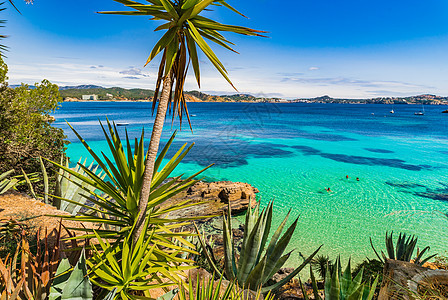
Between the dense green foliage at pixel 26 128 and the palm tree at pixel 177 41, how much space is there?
21.9ft

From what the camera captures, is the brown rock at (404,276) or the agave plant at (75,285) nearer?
the agave plant at (75,285)

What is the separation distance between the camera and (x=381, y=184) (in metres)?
15.3

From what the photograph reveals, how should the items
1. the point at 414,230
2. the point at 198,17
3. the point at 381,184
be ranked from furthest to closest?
the point at 381,184
the point at 414,230
the point at 198,17

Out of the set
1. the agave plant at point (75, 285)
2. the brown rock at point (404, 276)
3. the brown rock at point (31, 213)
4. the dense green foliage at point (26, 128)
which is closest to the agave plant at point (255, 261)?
the brown rock at point (404, 276)

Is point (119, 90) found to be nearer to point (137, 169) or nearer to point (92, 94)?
point (92, 94)

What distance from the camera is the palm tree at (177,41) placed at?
2.04m

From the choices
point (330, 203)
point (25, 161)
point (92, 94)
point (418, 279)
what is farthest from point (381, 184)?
point (92, 94)

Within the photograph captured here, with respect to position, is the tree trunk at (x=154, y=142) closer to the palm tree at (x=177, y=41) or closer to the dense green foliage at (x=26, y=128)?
the palm tree at (x=177, y=41)

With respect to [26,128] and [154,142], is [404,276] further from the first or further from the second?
[26,128]

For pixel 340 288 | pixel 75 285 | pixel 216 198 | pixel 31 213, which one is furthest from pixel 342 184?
pixel 75 285

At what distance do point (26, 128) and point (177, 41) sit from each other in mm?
7505

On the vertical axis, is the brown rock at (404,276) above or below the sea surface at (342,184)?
above

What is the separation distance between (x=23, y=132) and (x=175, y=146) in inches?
745

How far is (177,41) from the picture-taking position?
2.26 meters
